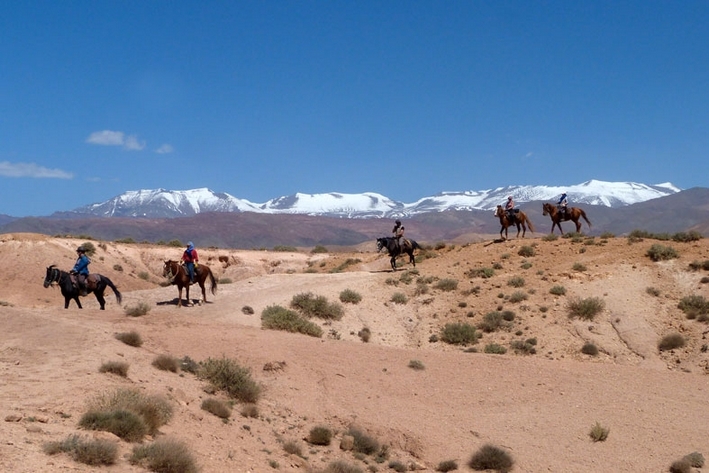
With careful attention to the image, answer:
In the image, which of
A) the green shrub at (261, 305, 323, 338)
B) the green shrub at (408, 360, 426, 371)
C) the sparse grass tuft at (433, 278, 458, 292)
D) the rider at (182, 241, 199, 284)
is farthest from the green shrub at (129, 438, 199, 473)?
the sparse grass tuft at (433, 278, 458, 292)

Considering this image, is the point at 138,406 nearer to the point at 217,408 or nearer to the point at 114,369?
the point at 217,408

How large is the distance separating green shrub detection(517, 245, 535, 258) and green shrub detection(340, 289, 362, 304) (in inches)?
339

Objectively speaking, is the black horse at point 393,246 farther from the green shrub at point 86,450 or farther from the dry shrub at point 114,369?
the green shrub at point 86,450

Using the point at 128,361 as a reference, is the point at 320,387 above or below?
below

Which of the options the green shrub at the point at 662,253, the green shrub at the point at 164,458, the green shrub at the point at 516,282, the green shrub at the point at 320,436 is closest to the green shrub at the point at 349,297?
the green shrub at the point at 516,282

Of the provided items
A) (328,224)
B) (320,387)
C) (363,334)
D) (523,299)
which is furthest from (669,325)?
(328,224)

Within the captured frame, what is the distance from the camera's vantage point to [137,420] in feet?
28.7

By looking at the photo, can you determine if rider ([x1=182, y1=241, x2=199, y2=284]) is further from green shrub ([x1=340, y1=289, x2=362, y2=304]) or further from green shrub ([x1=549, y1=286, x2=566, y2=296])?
green shrub ([x1=549, y1=286, x2=566, y2=296])

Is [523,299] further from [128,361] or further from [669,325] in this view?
[128,361]

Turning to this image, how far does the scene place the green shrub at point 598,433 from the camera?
12969mm

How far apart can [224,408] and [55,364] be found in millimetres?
3460

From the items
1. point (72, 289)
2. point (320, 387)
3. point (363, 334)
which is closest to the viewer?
point (320, 387)

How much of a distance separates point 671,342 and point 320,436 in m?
13.9

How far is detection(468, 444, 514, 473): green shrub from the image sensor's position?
37.4 feet
